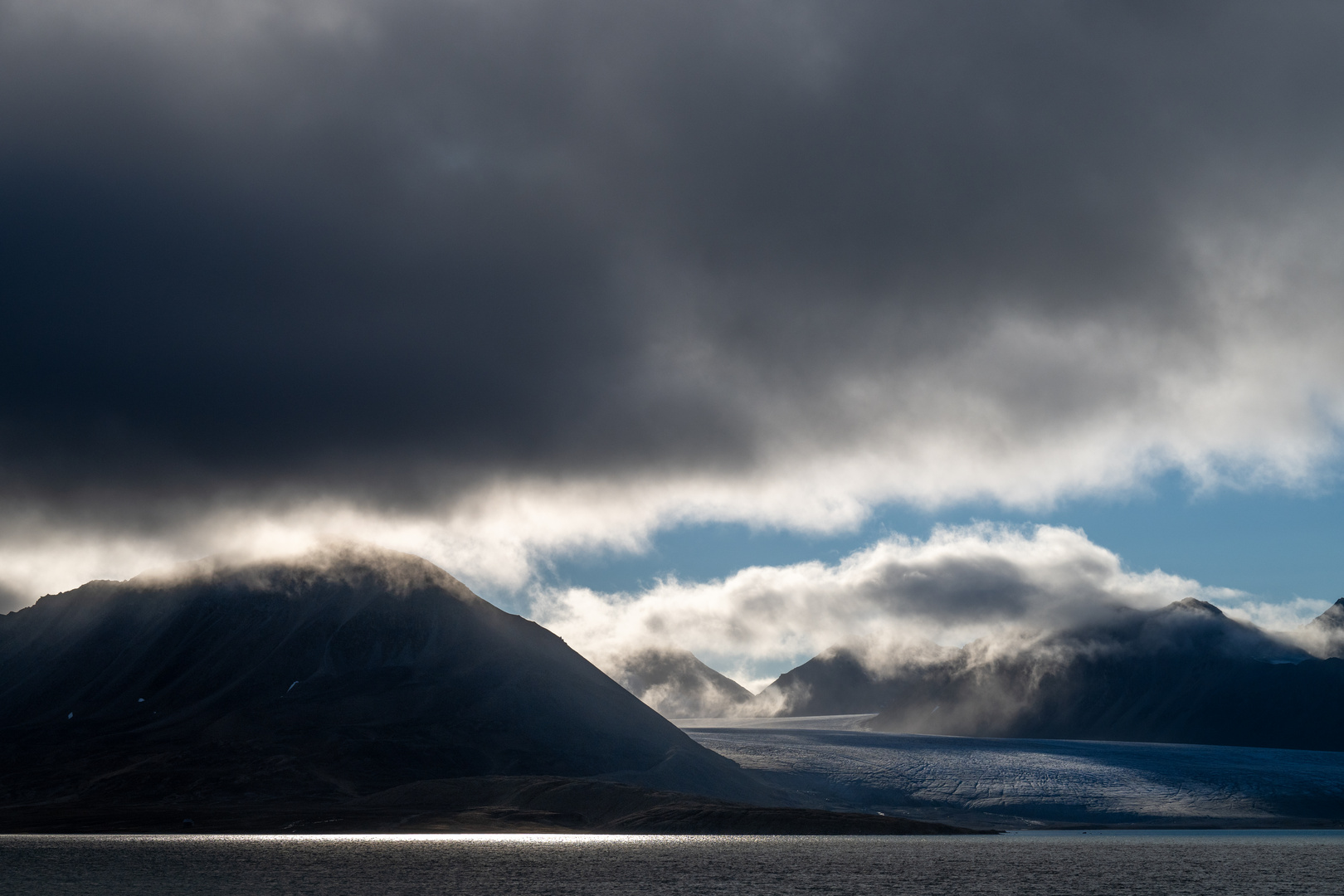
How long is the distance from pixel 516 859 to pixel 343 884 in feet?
114

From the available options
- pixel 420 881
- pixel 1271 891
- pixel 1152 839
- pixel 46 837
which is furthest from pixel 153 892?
pixel 1152 839

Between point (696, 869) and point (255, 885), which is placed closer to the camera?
point (255, 885)

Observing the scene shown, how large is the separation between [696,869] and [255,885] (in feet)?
143

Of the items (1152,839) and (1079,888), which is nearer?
(1079,888)

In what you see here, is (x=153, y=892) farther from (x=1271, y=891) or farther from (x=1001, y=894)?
(x=1271, y=891)

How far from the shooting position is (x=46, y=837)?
190125 millimetres

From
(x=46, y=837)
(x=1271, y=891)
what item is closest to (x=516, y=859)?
(x=1271, y=891)

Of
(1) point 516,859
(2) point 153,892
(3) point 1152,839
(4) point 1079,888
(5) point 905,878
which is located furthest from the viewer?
(3) point 1152,839

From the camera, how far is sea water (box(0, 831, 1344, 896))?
9706cm

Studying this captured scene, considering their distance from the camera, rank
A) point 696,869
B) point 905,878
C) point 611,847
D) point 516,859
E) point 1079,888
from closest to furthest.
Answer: point 1079,888 < point 905,878 < point 696,869 < point 516,859 < point 611,847

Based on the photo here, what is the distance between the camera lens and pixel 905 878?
106m

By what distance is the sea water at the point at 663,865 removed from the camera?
9706 centimetres

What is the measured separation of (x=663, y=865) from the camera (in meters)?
120

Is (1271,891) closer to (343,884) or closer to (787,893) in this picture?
(787,893)
